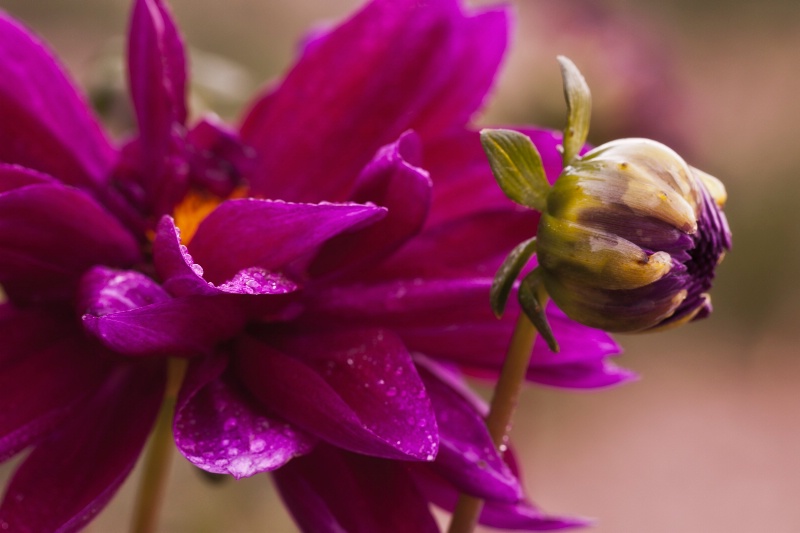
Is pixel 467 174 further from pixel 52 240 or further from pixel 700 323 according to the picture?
pixel 700 323

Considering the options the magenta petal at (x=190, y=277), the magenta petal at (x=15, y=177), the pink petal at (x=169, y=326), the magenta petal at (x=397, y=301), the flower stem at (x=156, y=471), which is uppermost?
the magenta petal at (x=15, y=177)

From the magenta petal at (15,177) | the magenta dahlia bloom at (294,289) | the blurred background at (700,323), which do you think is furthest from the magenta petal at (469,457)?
the blurred background at (700,323)

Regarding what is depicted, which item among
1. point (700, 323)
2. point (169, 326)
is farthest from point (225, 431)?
point (700, 323)

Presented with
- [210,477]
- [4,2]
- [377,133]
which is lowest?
[4,2]

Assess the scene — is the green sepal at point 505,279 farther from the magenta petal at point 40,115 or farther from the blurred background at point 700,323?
the blurred background at point 700,323

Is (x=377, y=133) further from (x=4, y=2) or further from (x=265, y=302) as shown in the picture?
(x=4, y=2)

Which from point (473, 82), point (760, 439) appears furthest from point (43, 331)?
point (760, 439)
